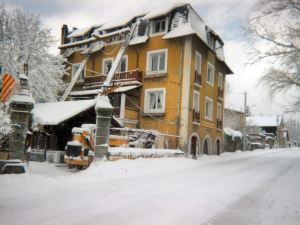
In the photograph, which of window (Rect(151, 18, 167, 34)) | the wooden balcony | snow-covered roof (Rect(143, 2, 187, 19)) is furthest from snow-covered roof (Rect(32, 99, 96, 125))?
snow-covered roof (Rect(143, 2, 187, 19))

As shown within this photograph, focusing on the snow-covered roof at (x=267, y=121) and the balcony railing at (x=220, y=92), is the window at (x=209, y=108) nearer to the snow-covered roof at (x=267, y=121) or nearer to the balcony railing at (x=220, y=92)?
the balcony railing at (x=220, y=92)

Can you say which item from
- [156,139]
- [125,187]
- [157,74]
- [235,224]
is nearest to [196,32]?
[157,74]

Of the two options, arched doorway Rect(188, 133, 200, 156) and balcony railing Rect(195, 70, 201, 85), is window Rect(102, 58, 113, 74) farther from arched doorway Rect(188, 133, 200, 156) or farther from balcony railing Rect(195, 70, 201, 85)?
arched doorway Rect(188, 133, 200, 156)

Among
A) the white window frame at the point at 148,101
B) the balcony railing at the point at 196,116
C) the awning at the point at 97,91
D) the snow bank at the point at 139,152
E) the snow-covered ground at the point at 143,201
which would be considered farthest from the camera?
the balcony railing at the point at 196,116

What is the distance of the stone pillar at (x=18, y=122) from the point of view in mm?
9938

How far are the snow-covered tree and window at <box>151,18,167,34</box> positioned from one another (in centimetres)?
852

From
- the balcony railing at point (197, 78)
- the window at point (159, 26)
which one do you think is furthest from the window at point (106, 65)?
the balcony railing at point (197, 78)

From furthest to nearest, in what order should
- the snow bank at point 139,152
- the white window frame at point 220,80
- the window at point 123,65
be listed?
the white window frame at point 220,80
the window at point 123,65
the snow bank at point 139,152

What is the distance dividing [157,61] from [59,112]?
9006mm

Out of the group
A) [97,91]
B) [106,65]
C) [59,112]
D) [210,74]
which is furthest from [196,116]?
[59,112]

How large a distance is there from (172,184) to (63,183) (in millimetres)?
3251

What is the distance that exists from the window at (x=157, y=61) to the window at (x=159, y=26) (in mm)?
1669

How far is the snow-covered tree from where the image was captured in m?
22.9

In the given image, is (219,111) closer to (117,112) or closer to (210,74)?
(210,74)
